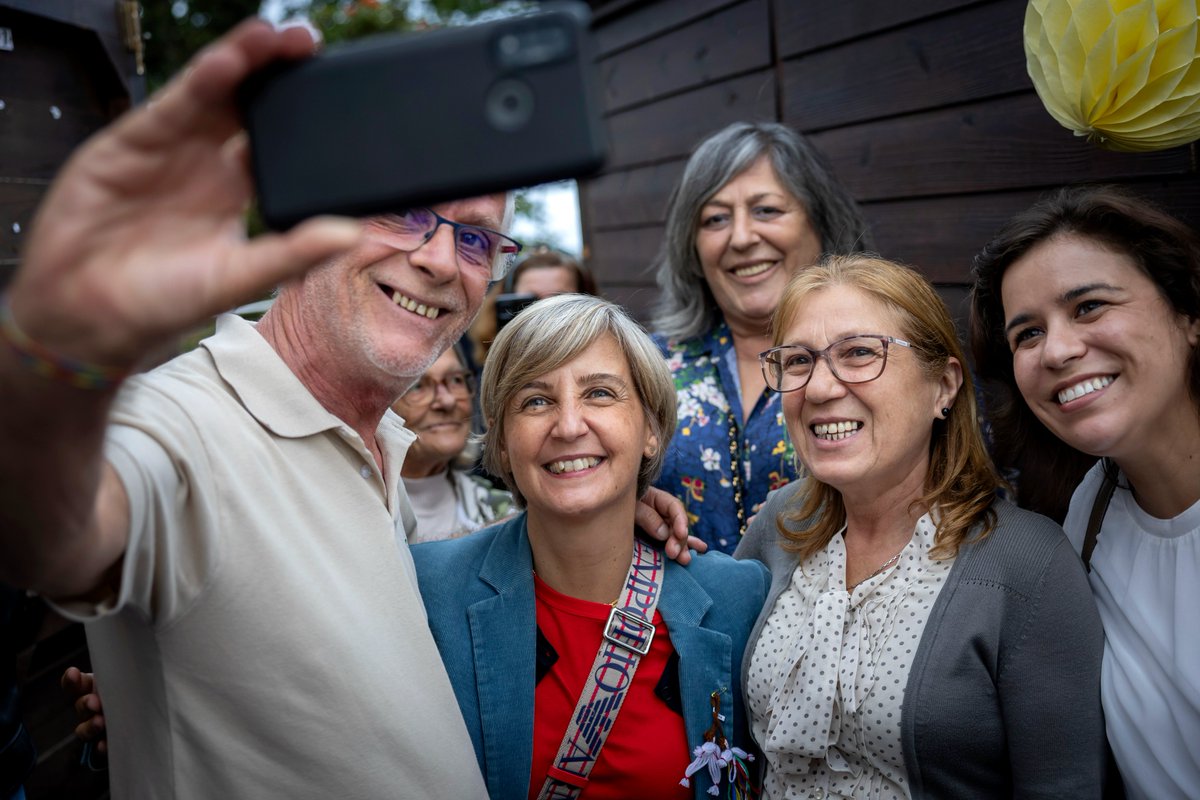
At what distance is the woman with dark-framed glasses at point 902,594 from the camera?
1.57 metres

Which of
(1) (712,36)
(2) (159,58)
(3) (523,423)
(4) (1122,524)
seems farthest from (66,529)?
(2) (159,58)

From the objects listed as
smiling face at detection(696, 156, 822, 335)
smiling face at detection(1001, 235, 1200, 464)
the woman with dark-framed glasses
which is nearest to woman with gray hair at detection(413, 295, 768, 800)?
the woman with dark-framed glasses

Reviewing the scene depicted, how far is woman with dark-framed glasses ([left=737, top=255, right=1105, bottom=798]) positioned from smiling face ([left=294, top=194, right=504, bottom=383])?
78 centimetres

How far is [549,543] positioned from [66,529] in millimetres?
1181

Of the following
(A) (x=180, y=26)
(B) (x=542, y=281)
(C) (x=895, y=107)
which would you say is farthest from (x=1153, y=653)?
(A) (x=180, y=26)

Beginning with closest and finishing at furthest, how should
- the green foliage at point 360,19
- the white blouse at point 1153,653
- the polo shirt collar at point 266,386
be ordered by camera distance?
the polo shirt collar at point 266,386, the white blouse at point 1153,653, the green foliage at point 360,19

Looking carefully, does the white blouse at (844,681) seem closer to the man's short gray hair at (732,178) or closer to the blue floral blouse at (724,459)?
the blue floral blouse at (724,459)

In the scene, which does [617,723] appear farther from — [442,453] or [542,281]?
[542,281]

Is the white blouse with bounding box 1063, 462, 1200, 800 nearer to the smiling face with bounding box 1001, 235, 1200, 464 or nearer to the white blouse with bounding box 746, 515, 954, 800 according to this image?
the smiling face with bounding box 1001, 235, 1200, 464

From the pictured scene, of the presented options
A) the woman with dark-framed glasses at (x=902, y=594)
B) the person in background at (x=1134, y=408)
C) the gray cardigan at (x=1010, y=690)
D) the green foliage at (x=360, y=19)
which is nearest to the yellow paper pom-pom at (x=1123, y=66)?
the person in background at (x=1134, y=408)

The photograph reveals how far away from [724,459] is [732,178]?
0.86 m

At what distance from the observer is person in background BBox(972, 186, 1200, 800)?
1531 mm

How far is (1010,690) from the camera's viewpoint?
1.57 meters

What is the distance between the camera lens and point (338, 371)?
1.54 metres
